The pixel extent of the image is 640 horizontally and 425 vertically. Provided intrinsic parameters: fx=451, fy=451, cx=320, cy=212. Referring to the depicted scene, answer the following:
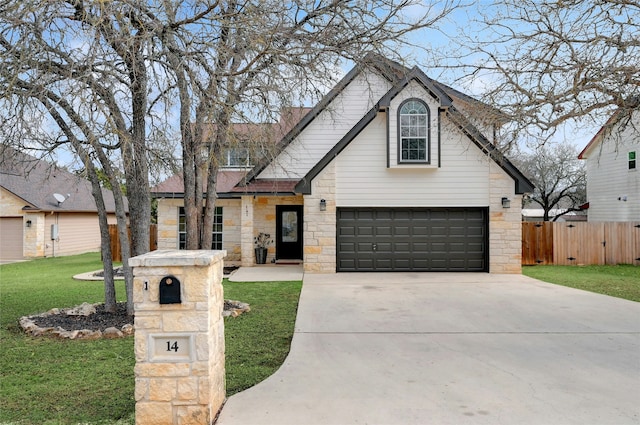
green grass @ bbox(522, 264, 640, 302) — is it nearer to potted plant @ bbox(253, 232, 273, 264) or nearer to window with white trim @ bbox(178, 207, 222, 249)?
potted plant @ bbox(253, 232, 273, 264)

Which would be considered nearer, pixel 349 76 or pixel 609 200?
pixel 349 76

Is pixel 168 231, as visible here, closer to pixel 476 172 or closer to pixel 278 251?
pixel 278 251

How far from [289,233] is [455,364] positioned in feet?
39.8

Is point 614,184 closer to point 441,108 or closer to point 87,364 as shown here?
point 441,108

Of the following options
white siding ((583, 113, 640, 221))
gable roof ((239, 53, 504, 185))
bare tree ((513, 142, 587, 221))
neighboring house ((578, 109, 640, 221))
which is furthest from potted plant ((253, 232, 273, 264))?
bare tree ((513, 142, 587, 221))

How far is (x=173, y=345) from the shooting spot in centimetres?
378

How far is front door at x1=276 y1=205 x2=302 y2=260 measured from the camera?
16.9 metres

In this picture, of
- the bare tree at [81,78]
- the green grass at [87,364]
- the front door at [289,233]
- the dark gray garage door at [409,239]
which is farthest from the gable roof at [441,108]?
the bare tree at [81,78]

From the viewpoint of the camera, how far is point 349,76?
1605 centimetres

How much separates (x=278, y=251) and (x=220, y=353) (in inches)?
504

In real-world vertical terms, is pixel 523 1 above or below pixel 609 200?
above

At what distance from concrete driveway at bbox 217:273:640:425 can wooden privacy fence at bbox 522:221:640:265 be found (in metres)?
8.02

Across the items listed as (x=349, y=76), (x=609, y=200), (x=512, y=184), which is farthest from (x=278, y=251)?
(x=609, y=200)

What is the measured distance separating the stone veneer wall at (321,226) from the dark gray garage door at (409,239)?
13.2 inches
